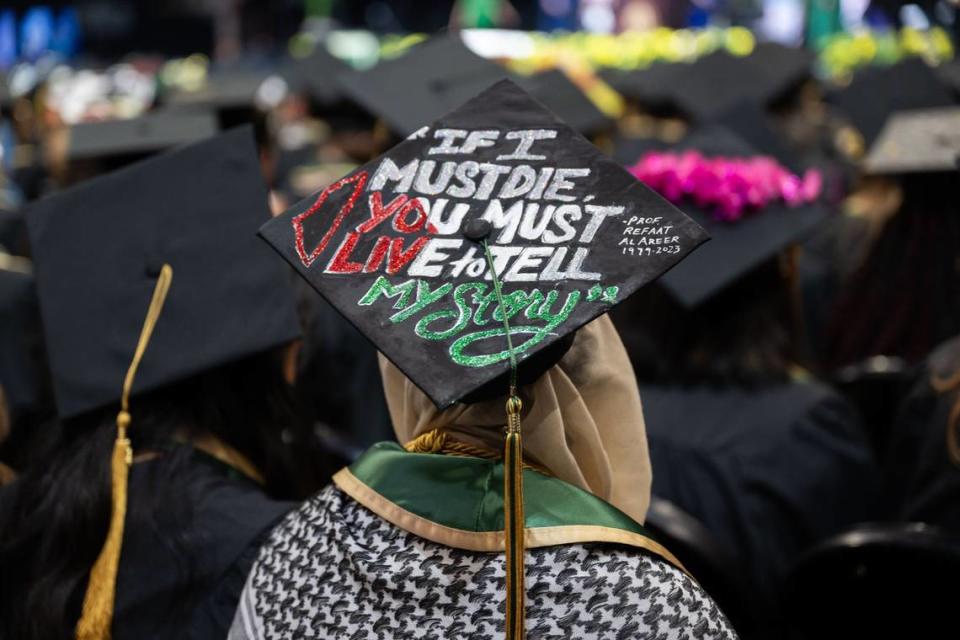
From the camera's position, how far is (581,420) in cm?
137

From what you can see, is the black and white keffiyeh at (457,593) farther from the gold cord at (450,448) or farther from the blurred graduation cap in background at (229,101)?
the blurred graduation cap in background at (229,101)

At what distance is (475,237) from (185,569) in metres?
0.77

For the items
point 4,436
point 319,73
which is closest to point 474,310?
point 4,436

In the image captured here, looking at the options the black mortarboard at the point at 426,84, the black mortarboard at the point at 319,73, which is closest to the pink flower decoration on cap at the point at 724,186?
the black mortarboard at the point at 426,84

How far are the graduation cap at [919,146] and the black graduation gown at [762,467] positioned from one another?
1208 millimetres

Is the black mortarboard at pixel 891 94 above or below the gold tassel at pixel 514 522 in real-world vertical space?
below

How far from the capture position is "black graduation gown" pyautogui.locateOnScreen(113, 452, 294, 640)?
1.74 m

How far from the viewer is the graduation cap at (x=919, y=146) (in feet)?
11.5

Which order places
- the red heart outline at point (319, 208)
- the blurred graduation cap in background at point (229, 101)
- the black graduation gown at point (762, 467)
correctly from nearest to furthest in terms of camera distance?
the red heart outline at point (319, 208) → the black graduation gown at point (762, 467) → the blurred graduation cap in background at point (229, 101)

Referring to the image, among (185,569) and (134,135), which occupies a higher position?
(185,569)

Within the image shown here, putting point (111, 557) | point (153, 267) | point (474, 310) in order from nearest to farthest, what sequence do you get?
point (474, 310) → point (111, 557) → point (153, 267)

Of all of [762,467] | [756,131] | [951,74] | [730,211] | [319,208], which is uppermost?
[319,208]

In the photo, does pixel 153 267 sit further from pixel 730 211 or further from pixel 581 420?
pixel 730 211

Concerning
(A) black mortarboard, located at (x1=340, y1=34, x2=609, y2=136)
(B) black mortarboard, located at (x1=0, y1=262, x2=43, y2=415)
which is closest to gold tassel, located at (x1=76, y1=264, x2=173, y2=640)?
(B) black mortarboard, located at (x1=0, y1=262, x2=43, y2=415)
